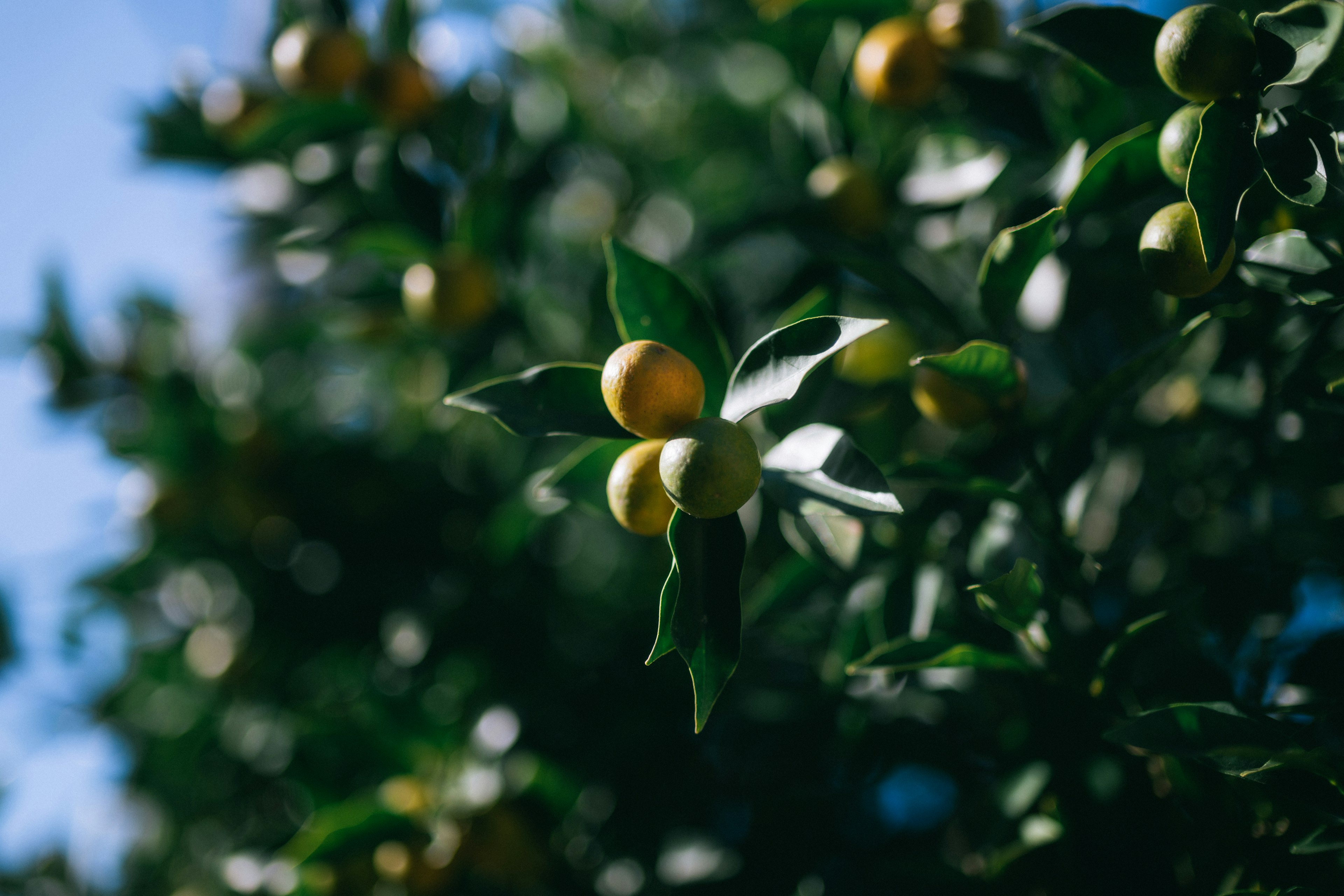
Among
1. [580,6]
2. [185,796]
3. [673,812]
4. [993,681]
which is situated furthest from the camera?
[580,6]

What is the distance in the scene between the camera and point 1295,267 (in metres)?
0.77

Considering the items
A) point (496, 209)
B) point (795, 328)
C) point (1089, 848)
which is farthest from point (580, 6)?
point (1089, 848)

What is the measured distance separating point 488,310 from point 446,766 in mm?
773

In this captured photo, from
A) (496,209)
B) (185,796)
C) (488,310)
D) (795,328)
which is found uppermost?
(795,328)

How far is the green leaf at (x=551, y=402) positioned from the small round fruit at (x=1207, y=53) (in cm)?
58

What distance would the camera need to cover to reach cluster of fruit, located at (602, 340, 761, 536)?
0.66m

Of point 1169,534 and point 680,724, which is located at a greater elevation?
point 1169,534

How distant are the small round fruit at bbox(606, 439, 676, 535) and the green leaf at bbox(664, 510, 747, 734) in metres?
0.03

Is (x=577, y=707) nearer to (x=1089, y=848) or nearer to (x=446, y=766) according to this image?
(x=446, y=766)

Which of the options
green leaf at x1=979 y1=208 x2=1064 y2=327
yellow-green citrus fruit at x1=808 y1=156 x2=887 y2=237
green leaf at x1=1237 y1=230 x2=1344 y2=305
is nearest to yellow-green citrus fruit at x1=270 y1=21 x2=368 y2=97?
yellow-green citrus fruit at x1=808 y1=156 x2=887 y2=237

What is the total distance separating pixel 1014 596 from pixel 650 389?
39 centimetres

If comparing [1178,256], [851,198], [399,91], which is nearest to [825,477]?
[1178,256]

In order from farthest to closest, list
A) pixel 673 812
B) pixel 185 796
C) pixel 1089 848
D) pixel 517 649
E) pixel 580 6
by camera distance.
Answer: pixel 580 6
pixel 185 796
pixel 517 649
pixel 673 812
pixel 1089 848

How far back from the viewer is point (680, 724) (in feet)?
4.47
